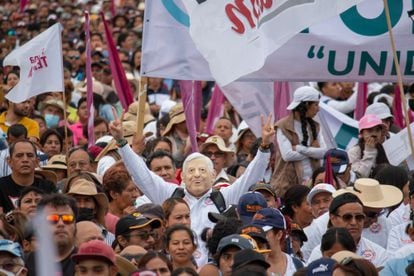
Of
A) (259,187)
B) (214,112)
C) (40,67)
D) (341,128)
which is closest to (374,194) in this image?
(259,187)

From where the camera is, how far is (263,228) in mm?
11180

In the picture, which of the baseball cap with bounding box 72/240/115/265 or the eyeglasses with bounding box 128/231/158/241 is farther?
the eyeglasses with bounding box 128/231/158/241

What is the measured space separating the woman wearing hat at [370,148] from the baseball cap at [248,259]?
5729 millimetres

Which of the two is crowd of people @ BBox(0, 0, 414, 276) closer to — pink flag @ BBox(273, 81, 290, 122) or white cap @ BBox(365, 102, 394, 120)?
white cap @ BBox(365, 102, 394, 120)

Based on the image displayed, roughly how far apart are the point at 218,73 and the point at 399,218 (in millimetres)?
1971

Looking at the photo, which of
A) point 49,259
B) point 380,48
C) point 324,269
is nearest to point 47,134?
point 380,48

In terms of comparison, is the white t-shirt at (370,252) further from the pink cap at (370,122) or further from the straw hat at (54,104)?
the straw hat at (54,104)

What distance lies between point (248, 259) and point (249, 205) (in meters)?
2.25

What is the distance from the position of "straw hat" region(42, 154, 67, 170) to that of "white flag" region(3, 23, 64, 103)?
2.90ft

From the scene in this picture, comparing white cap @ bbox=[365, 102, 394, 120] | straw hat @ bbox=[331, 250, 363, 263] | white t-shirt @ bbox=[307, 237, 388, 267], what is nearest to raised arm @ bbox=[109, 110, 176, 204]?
white t-shirt @ bbox=[307, 237, 388, 267]

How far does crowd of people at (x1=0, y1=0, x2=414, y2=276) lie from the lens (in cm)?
1058

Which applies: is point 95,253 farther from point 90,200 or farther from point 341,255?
point 90,200

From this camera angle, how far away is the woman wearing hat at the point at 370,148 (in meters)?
15.5

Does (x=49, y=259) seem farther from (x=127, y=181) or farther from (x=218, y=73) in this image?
(x=127, y=181)
